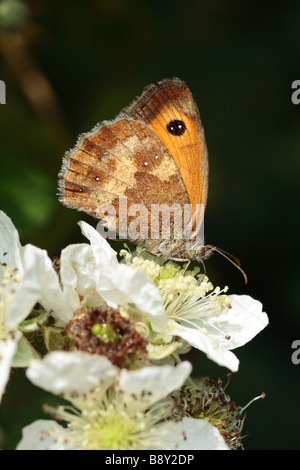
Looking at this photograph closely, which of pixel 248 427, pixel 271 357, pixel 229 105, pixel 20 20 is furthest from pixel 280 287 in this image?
pixel 20 20

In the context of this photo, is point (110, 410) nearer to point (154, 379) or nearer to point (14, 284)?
point (154, 379)

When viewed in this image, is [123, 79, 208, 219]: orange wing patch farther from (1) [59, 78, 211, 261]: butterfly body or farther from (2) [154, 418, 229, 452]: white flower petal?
(2) [154, 418, 229, 452]: white flower petal

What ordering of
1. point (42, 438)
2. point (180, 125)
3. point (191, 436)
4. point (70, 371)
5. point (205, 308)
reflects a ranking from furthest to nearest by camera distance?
point (180, 125) → point (205, 308) → point (191, 436) → point (42, 438) → point (70, 371)

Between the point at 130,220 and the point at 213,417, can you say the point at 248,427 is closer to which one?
the point at 213,417

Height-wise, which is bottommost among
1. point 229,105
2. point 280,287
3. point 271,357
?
point 271,357

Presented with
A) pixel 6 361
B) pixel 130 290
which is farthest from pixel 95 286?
pixel 6 361

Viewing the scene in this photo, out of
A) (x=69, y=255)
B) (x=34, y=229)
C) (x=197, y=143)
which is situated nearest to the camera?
(x=69, y=255)

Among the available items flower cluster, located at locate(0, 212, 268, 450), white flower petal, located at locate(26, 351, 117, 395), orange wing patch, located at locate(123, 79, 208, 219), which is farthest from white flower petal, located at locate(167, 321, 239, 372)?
orange wing patch, located at locate(123, 79, 208, 219)
